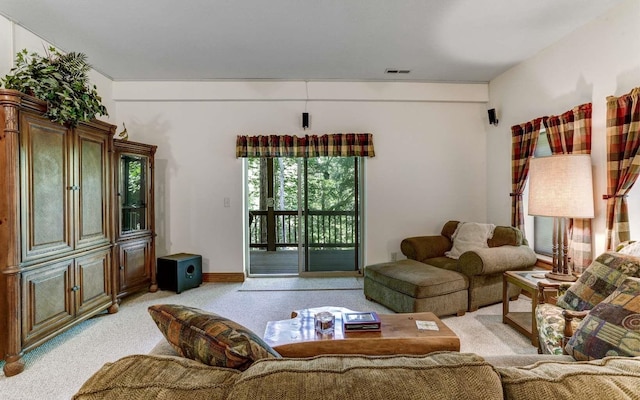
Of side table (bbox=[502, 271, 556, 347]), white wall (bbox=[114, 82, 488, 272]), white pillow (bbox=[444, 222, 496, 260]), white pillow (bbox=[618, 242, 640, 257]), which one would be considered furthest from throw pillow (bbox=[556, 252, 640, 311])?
white wall (bbox=[114, 82, 488, 272])

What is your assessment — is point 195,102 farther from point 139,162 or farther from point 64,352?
point 64,352

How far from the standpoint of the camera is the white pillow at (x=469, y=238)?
3531 millimetres

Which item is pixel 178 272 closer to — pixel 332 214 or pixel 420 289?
pixel 332 214

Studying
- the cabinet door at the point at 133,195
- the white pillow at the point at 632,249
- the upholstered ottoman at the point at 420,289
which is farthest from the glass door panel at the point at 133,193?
the white pillow at the point at 632,249

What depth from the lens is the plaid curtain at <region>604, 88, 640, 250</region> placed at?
2316 mm

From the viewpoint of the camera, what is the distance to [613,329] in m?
1.28

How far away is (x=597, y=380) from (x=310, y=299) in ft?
10.0

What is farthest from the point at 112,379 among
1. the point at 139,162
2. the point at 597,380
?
the point at 139,162

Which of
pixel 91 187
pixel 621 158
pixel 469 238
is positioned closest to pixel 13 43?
pixel 91 187

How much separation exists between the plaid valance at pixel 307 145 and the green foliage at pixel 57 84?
182 cm

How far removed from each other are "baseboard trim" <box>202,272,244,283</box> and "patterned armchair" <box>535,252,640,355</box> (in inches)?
131

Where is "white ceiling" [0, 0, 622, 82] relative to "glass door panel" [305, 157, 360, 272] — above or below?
above

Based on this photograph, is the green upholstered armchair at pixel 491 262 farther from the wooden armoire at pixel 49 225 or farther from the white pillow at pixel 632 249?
the wooden armoire at pixel 49 225

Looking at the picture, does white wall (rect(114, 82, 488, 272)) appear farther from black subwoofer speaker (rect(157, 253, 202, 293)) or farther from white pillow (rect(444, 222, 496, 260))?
white pillow (rect(444, 222, 496, 260))
